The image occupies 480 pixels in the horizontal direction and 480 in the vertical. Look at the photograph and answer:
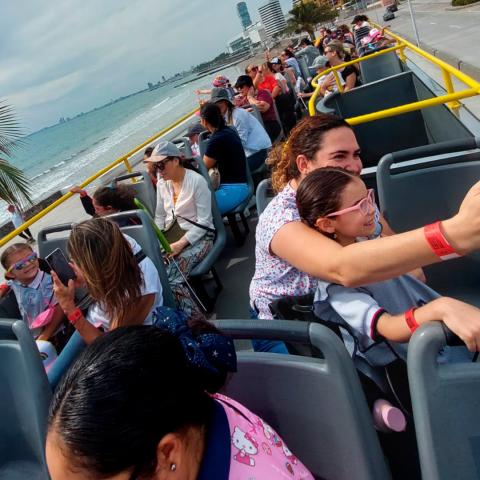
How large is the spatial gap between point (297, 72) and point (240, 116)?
678 cm

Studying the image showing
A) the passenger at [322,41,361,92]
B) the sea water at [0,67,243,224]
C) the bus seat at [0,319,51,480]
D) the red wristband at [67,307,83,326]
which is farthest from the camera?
the sea water at [0,67,243,224]

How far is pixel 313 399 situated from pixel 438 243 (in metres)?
0.53

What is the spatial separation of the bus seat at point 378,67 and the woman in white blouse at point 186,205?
4.82 meters

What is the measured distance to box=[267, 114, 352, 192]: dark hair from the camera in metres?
1.90

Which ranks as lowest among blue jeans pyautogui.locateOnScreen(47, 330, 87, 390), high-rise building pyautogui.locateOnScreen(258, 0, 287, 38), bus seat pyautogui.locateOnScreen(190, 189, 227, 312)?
bus seat pyautogui.locateOnScreen(190, 189, 227, 312)

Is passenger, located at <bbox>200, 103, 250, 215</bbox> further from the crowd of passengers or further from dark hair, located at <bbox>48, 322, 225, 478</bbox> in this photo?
dark hair, located at <bbox>48, 322, 225, 478</bbox>

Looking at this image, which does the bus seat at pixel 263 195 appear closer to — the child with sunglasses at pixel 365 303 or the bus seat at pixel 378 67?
the child with sunglasses at pixel 365 303

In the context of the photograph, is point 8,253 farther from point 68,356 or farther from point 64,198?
point 64,198

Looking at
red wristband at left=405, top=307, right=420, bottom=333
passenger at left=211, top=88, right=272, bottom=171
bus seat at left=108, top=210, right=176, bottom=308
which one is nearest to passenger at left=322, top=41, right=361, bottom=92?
passenger at left=211, top=88, right=272, bottom=171

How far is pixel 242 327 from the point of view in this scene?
1.24 metres

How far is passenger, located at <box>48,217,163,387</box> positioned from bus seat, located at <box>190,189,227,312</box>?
1.01 m

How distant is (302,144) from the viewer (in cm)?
195

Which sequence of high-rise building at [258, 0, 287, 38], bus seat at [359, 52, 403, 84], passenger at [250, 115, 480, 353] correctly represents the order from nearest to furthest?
passenger at [250, 115, 480, 353], bus seat at [359, 52, 403, 84], high-rise building at [258, 0, 287, 38]

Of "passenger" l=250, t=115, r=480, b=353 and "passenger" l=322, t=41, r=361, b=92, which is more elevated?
"passenger" l=322, t=41, r=361, b=92
